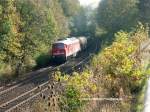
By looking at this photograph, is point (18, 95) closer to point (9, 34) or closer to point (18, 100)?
point (18, 100)

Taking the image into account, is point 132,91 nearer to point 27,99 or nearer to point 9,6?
point 27,99

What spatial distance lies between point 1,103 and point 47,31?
23149mm

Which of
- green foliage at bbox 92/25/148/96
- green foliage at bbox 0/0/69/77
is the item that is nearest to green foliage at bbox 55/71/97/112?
green foliage at bbox 92/25/148/96

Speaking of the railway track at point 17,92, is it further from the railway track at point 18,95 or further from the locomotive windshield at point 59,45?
the locomotive windshield at point 59,45

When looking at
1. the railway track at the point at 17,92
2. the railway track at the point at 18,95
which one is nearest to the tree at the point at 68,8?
the railway track at the point at 17,92

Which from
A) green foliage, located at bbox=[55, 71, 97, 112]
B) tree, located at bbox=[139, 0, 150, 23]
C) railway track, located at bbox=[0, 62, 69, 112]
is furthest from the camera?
tree, located at bbox=[139, 0, 150, 23]

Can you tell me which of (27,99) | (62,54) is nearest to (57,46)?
(62,54)

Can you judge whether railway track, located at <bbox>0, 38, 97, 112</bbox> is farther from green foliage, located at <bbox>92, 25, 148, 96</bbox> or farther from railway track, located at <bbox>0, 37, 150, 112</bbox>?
green foliage, located at <bbox>92, 25, 148, 96</bbox>

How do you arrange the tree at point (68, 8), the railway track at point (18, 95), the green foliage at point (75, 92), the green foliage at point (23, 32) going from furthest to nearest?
the tree at point (68, 8) → the green foliage at point (23, 32) → the railway track at point (18, 95) → the green foliage at point (75, 92)

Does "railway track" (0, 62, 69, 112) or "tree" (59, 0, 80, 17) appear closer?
"railway track" (0, 62, 69, 112)

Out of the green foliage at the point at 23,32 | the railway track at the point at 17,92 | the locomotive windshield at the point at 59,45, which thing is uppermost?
the green foliage at the point at 23,32

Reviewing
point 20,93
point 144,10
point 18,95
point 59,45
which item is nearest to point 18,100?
point 18,95

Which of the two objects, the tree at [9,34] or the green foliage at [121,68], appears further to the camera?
the tree at [9,34]

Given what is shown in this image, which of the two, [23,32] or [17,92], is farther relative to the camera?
[23,32]
